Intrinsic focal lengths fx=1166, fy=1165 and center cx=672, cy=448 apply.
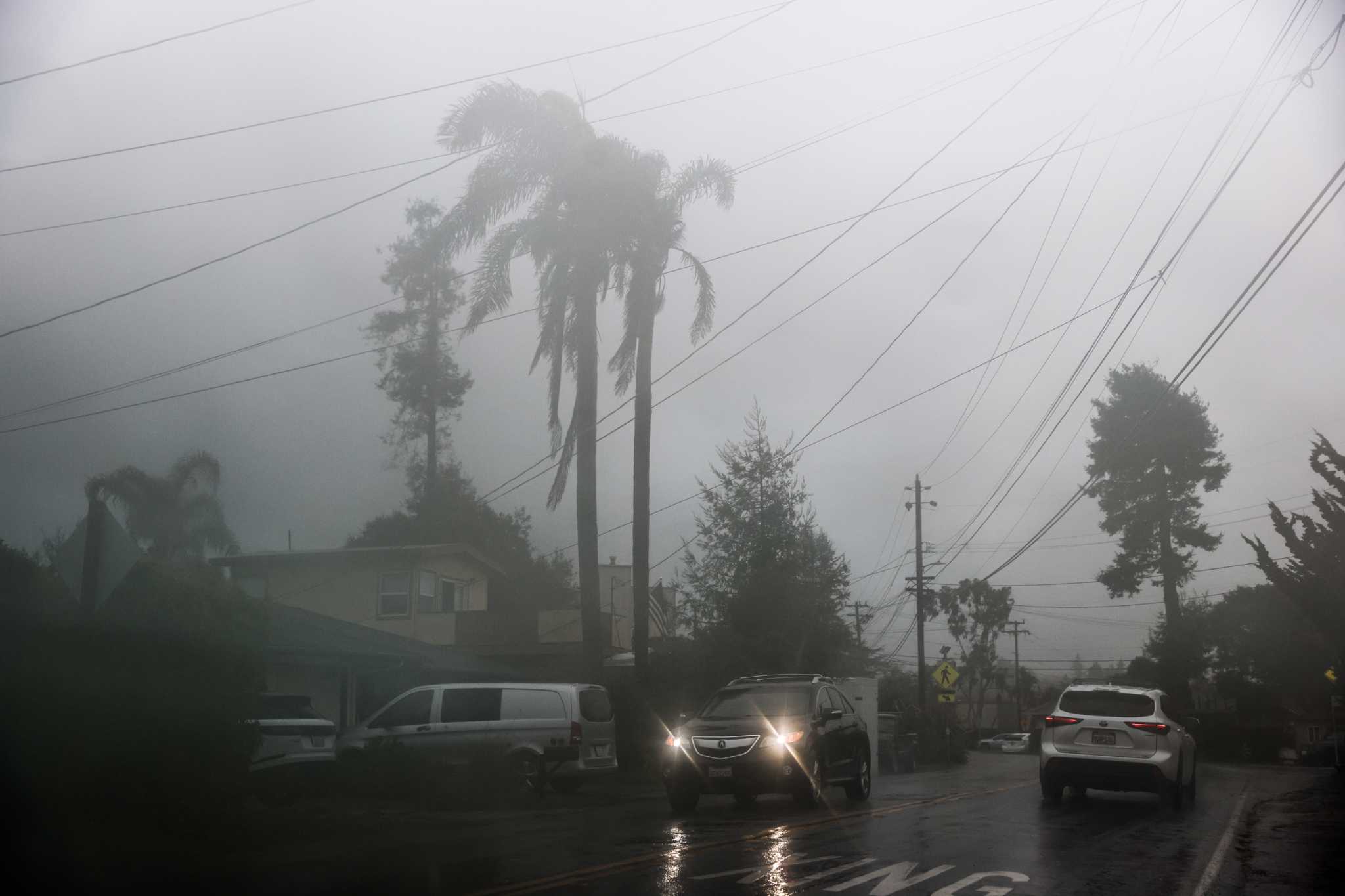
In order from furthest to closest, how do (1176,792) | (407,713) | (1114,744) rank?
(407,713), (1114,744), (1176,792)

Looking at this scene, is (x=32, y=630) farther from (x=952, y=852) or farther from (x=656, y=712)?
(x=656, y=712)

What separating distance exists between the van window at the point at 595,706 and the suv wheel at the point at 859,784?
14.8ft

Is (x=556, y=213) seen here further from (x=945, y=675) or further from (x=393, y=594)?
(x=945, y=675)

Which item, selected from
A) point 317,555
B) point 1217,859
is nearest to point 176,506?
point 317,555

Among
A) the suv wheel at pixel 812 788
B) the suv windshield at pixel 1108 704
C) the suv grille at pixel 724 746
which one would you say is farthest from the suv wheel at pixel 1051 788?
the suv grille at pixel 724 746

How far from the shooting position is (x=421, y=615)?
34.3 meters

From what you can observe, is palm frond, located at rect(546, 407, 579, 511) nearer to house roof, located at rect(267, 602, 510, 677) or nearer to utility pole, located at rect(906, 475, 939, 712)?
house roof, located at rect(267, 602, 510, 677)

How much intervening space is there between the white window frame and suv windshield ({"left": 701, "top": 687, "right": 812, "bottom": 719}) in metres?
19.1

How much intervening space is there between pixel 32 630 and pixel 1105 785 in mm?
13610

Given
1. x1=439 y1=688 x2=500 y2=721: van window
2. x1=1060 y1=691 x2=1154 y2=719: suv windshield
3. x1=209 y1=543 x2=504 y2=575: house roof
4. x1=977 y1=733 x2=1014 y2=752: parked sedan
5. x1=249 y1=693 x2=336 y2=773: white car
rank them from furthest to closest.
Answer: x1=977 y1=733 x2=1014 y2=752: parked sedan, x1=209 y1=543 x2=504 y2=575: house roof, x1=439 y1=688 x2=500 y2=721: van window, x1=249 y1=693 x2=336 y2=773: white car, x1=1060 y1=691 x2=1154 y2=719: suv windshield

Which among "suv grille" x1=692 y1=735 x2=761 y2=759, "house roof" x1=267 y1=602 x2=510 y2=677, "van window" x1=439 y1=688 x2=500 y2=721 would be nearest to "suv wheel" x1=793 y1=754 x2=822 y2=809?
"suv grille" x1=692 y1=735 x2=761 y2=759

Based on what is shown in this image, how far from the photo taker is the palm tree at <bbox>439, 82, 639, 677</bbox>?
2720 cm

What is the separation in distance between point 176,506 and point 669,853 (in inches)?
1314

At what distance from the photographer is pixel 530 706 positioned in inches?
752
